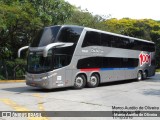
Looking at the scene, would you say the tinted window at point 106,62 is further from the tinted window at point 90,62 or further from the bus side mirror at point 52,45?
the bus side mirror at point 52,45

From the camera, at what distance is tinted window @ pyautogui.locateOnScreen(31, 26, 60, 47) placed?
17.3 meters

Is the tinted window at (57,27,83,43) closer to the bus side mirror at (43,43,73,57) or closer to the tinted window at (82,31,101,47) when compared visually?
the bus side mirror at (43,43,73,57)

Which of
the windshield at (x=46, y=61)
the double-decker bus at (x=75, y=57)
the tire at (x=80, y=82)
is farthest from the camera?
the tire at (x=80, y=82)

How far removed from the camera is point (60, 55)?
1750 centimetres

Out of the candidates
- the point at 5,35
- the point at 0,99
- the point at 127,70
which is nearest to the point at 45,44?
the point at 0,99

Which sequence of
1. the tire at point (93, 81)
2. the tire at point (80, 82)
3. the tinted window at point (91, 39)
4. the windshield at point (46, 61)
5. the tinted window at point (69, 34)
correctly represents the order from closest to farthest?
1. the windshield at point (46, 61)
2. the tinted window at point (69, 34)
3. the tire at point (80, 82)
4. the tinted window at point (91, 39)
5. the tire at point (93, 81)

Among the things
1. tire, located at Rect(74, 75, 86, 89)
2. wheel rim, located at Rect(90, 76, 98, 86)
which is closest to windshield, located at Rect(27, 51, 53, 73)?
tire, located at Rect(74, 75, 86, 89)

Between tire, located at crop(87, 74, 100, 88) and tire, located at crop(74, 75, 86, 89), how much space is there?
576mm

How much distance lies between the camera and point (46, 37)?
17.5m

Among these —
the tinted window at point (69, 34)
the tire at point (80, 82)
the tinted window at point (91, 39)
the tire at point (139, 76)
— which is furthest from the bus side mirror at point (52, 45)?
the tire at point (139, 76)

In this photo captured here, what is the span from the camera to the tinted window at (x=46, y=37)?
681 inches

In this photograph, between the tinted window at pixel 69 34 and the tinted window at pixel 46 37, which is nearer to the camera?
the tinted window at pixel 46 37

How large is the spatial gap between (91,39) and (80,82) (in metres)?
2.86

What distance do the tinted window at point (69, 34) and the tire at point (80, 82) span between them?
2.37m
